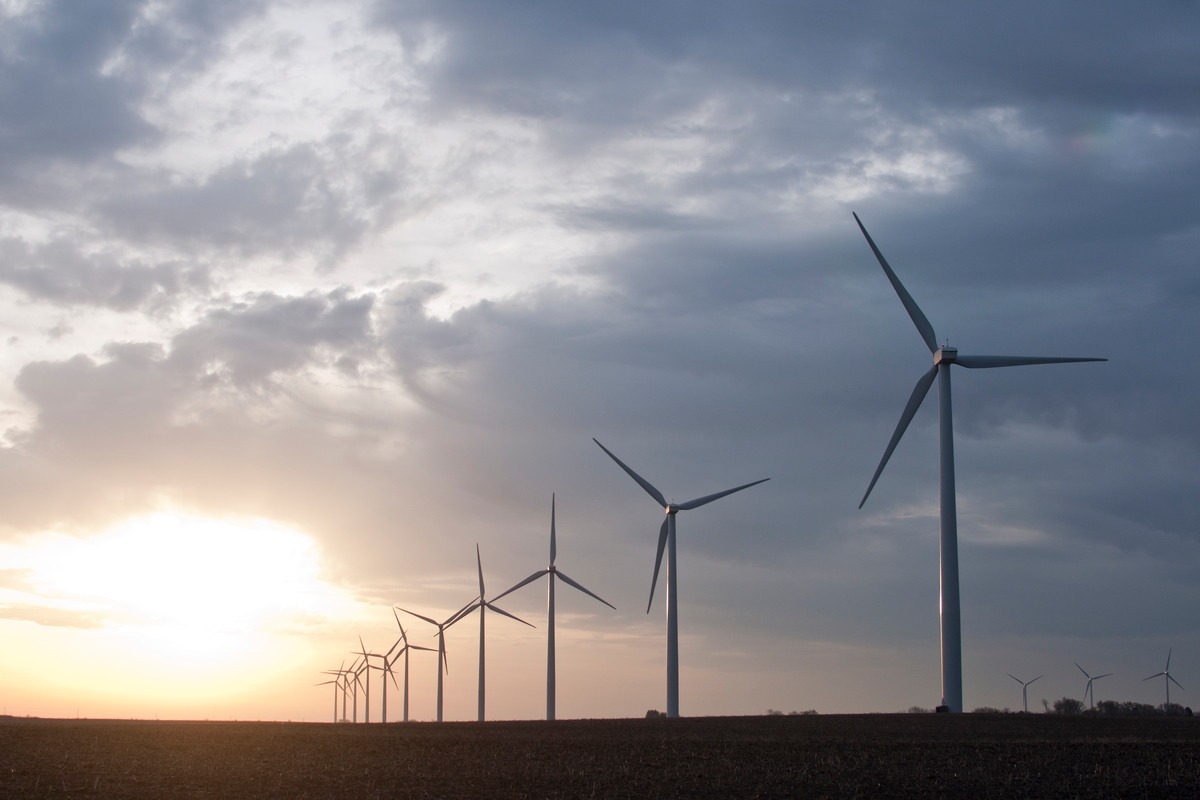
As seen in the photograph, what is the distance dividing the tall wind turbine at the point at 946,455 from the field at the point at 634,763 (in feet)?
10.3

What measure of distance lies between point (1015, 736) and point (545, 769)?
23086 mm

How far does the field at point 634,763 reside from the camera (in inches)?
1372

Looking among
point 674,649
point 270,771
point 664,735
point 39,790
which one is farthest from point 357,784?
point 674,649

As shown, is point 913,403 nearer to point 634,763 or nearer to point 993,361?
point 993,361

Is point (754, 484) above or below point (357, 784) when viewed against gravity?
above

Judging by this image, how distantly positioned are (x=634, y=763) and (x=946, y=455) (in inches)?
1192

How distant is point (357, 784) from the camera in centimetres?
3716

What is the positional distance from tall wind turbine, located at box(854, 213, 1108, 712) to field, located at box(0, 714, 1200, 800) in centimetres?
313

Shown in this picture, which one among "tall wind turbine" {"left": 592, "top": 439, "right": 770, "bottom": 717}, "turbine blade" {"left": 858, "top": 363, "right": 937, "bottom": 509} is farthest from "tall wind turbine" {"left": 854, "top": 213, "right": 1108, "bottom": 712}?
"tall wind turbine" {"left": 592, "top": 439, "right": 770, "bottom": 717}

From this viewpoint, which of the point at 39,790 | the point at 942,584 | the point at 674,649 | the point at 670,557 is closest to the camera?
the point at 39,790

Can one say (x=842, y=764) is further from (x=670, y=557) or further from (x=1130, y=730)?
(x=670, y=557)

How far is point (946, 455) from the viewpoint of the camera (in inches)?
2456

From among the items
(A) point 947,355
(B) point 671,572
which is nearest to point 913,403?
(A) point 947,355

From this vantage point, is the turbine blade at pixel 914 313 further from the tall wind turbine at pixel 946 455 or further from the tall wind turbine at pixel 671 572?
the tall wind turbine at pixel 671 572
